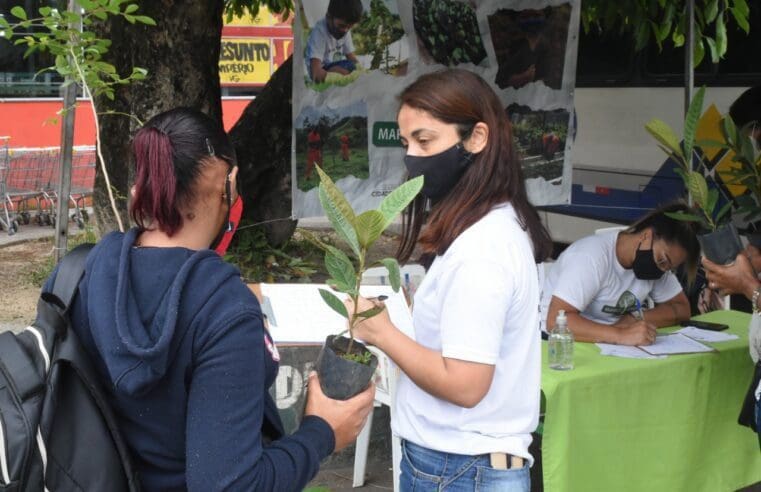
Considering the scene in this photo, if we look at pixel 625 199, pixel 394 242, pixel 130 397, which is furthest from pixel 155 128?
pixel 394 242

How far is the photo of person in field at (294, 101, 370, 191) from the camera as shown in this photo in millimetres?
4945

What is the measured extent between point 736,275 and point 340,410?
81.0 inches

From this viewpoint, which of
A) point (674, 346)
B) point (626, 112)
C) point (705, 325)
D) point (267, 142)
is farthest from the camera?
point (626, 112)

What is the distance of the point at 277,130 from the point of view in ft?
21.5

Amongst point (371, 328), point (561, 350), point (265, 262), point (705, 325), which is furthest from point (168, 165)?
point (265, 262)

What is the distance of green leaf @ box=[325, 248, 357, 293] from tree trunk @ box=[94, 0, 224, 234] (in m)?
3.10

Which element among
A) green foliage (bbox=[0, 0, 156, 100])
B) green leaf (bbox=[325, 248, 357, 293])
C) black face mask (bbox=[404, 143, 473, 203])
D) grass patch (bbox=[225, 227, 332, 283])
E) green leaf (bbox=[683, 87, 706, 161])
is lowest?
grass patch (bbox=[225, 227, 332, 283])

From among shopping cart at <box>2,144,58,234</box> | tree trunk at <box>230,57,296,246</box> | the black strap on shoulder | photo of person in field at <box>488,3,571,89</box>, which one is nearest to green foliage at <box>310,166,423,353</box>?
the black strap on shoulder

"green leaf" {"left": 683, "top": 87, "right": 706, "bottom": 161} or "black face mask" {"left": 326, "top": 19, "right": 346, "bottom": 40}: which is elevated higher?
"black face mask" {"left": 326, "top": 19, "right": 346, "bottom": 40}

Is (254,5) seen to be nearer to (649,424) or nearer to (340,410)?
(649,424)

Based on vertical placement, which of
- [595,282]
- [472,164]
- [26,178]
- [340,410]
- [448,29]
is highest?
[448,29]

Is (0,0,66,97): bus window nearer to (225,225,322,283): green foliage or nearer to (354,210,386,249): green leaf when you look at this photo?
(225,225,322,283): green foliage

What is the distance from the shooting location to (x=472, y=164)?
2115 mm

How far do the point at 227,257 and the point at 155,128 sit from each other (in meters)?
4.91
